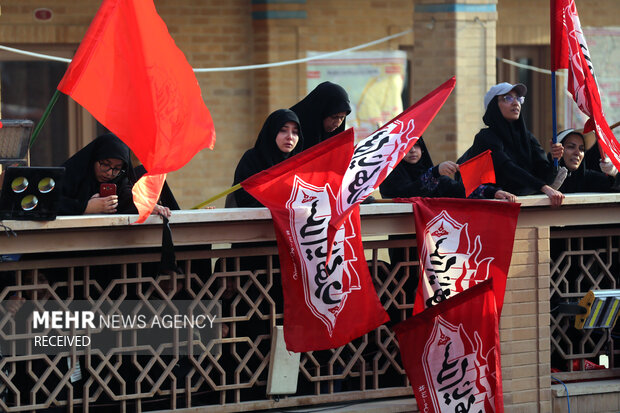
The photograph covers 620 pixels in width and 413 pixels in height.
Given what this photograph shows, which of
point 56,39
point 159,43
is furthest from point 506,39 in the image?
point 159,43

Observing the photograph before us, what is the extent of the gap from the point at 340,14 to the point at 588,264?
20.0ft

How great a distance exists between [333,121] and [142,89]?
4.80 feet

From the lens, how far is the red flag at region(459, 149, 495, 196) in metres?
7.21

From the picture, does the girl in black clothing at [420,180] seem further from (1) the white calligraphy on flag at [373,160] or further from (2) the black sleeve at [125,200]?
(2) the black sleeve at [125,200]

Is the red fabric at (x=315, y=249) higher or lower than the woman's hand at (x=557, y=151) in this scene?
lower

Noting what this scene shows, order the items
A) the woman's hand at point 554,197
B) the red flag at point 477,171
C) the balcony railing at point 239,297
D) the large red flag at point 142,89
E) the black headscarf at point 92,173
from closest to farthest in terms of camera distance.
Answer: the balcony railing at point 239,297
the large red flag at point 142,89
the black headscarf at point 92,173
the woman's hand at point 554,197
the red flag at point 477,171

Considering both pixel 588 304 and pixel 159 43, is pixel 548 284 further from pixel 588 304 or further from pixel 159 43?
pixel 159 43

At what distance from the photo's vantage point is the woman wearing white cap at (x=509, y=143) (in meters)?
7.30

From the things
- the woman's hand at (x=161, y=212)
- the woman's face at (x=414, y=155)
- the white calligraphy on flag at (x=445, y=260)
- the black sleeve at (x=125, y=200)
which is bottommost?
the white calligraphy on flag at (x=445, y=260)

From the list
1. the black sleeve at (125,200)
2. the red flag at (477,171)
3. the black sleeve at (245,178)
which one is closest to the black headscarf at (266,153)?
the black sleeve at (245,178)

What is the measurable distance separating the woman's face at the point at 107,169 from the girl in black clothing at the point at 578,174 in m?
3.21

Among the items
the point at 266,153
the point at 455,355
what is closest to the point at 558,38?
the point at 266,153

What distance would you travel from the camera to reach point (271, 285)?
6371mm

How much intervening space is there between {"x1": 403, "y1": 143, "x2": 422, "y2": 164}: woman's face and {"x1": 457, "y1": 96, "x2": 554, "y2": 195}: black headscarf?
0.35 m
